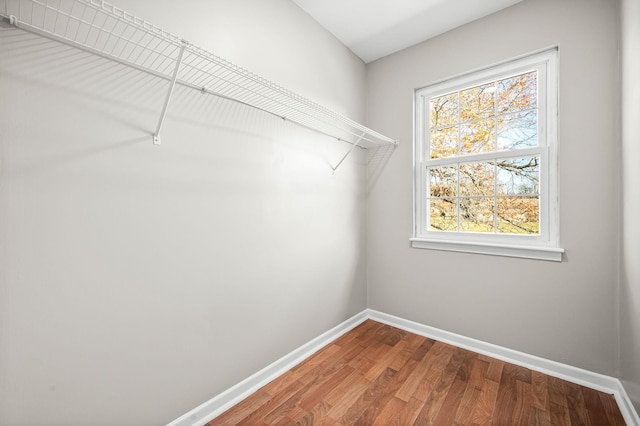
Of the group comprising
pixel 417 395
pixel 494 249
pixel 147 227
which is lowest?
pixel 417 395

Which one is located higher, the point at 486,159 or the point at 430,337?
the point at 486,159

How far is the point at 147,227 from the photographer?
1.13 meters

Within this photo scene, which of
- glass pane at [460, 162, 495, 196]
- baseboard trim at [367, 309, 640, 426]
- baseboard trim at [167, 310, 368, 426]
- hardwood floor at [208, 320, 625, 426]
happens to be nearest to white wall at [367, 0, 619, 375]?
baseboard trim at [367, 309, 640, 426]

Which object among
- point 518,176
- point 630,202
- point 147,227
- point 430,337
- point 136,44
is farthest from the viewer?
point 430,337

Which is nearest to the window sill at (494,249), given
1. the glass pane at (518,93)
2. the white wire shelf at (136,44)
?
the glass pane at (518,93)

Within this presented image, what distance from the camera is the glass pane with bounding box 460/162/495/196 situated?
1.98 meters

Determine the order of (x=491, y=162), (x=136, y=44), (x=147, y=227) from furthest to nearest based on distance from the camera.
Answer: (x=491, y=162)
(x=147, y=227)
(x=136, y=44)

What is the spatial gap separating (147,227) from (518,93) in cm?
247

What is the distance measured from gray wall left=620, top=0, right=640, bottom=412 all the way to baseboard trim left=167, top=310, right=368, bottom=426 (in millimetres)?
1672

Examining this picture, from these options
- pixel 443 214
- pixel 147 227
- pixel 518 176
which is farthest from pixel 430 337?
pixel 147 227

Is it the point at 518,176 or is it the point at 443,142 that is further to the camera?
the point at 443,142

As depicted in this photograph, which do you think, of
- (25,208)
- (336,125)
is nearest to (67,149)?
(25,208)

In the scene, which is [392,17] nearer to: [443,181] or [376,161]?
[376,161]

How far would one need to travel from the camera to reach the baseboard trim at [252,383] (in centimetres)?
129
